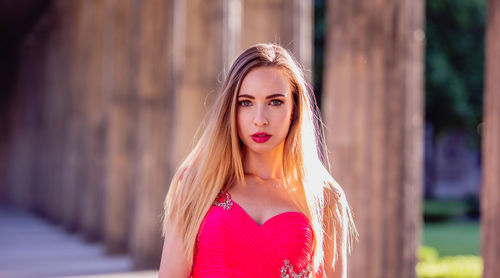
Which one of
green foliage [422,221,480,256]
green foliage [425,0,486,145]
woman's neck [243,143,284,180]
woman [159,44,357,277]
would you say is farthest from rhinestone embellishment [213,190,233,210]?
green foliage [425,0,486,145]

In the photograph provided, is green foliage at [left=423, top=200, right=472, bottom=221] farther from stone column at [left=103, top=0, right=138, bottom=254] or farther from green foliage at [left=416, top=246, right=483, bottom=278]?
green foliage at [left=416, top=246, right=483, bottom=278]

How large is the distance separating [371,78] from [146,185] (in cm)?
662

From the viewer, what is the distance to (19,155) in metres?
35.3

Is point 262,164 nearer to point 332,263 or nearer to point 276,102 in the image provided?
point 276,102

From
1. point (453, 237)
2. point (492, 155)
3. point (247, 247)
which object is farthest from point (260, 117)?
point (453, 237)

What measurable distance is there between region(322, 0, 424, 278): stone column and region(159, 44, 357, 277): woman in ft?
14.0

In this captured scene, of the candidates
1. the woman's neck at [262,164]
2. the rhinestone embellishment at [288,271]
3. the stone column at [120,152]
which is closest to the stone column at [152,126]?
the stone column at [120,152]

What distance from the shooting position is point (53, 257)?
15.0 m

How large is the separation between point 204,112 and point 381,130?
16.7 ft

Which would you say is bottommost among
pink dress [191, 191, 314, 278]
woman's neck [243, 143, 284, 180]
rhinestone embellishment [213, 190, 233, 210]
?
pink dress [191, 191, 314, 278]

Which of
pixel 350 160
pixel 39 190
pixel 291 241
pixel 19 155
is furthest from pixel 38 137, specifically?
pixel 291 241

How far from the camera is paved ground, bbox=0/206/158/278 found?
12.5m

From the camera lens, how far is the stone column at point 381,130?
6.95 meters

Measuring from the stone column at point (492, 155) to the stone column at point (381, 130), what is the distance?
1.68 m
